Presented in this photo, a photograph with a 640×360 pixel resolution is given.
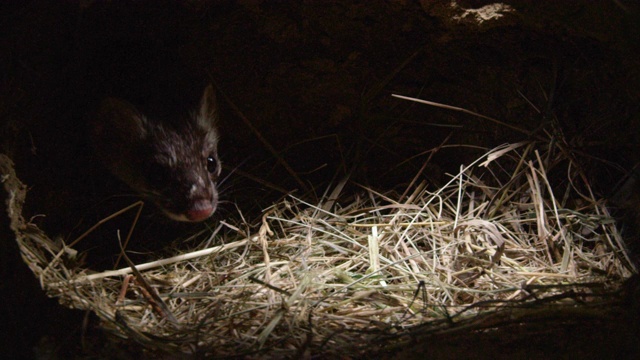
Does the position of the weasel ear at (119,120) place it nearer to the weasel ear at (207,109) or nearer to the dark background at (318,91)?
the dark background at (318,91)

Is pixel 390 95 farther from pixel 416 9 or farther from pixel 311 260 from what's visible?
pixel 311 260

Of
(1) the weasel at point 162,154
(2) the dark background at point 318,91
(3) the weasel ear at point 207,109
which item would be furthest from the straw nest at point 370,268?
(3) the weasel ear at point 207,109

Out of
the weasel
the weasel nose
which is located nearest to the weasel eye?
the weasel

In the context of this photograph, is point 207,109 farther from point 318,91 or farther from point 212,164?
point 318,91

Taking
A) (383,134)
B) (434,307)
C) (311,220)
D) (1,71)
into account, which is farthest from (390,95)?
(1,71)

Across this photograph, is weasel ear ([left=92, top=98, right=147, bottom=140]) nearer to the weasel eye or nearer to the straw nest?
the weasel eye
